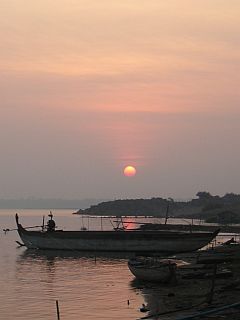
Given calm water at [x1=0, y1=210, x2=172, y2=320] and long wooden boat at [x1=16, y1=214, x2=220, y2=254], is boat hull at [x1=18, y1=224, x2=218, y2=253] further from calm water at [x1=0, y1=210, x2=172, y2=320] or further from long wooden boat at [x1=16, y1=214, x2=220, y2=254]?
calm water at [x1=0, y1=210, x2=172, y2=320]

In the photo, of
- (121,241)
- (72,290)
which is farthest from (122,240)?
(72,290)

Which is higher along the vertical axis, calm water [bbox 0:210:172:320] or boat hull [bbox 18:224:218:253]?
boat hull [bbox 18:224:218:253]

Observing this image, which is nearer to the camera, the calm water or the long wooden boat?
the calm water

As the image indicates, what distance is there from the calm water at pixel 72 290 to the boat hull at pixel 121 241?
2552 mm

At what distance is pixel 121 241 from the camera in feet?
187

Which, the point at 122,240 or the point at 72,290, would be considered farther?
the point at 122,240

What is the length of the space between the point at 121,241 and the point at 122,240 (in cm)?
15

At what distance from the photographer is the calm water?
27234 millimetres

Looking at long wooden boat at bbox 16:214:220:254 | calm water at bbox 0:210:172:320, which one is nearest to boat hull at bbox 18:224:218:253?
long wooden boat at bbox 16:214:220:254

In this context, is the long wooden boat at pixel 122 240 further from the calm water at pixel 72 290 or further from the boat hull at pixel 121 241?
the calm water at pixel 72 290

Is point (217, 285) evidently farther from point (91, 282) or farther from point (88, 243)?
point (88, 243)

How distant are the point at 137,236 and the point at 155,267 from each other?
23882 millimetres

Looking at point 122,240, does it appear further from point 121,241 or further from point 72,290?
point 72,290

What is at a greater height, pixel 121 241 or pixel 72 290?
pixel 121 241
